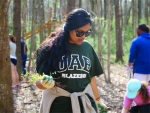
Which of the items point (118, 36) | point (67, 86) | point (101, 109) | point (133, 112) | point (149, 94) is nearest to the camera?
point (67, 86)

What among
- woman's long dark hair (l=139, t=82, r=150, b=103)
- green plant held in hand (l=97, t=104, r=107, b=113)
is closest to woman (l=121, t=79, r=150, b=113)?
woman's long dark hair (l=139, t=82, r=150, b=103)

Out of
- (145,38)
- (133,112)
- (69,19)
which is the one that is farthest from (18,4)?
(69,19)

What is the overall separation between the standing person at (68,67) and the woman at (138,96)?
775 millimetres

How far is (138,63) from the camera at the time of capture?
5.28 metres

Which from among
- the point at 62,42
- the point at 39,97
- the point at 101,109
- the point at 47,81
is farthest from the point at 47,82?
the point at 39,97

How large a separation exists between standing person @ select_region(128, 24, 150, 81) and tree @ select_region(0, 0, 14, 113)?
238 centimetres

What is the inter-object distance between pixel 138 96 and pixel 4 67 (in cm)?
145

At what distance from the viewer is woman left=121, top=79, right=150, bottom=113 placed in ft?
10.2

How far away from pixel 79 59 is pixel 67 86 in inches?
9.0

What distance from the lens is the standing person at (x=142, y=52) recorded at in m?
5.18

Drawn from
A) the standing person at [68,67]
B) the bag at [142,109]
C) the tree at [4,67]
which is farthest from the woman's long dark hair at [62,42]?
the bag at [142,109]

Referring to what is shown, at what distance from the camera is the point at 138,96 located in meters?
3.28

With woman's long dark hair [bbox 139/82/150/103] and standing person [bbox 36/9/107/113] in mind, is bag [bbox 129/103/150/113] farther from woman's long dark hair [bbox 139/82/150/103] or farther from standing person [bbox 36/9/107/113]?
standing person [bbox 36/9/107/113]

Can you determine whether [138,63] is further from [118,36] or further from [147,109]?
[118,36]
